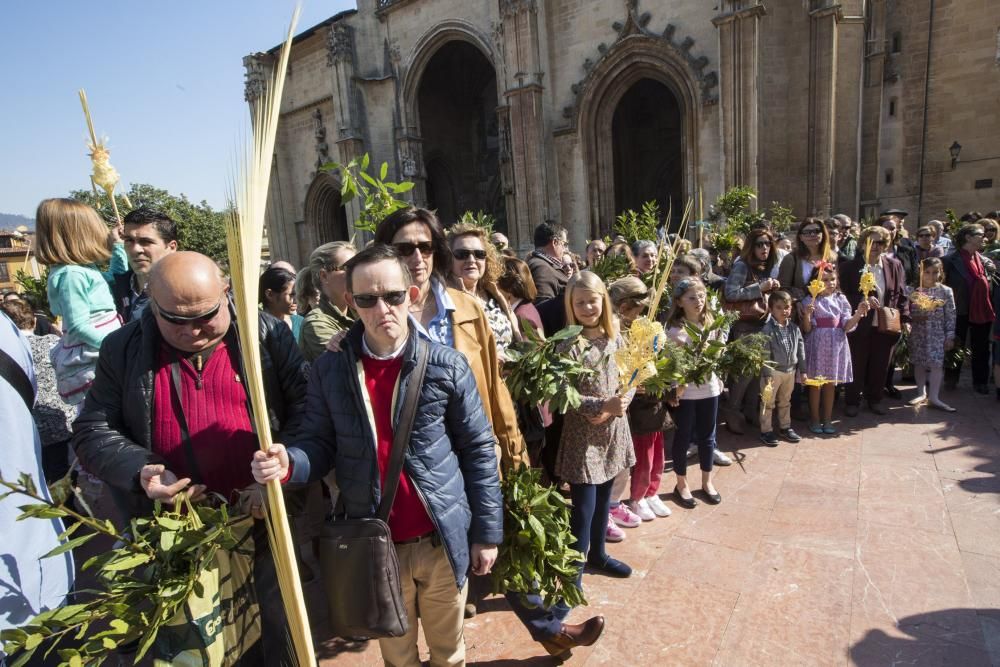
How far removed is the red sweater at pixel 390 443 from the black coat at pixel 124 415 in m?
0.39

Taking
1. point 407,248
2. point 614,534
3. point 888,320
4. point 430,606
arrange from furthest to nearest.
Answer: point 888,320
point 614,534
point 407,248
point 430,606

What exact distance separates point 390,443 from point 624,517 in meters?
2.58

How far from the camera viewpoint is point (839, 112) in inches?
489

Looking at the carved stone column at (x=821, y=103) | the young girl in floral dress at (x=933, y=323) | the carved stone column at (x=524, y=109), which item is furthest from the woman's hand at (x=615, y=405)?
the carved stone column at (x=524, y=109)

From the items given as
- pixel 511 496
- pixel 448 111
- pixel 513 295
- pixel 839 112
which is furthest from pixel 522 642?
pixel 448 111

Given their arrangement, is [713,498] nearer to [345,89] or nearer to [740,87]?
[740,87]

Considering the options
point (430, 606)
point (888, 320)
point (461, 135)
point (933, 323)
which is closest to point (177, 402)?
point (430, 606)

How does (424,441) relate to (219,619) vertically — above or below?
above

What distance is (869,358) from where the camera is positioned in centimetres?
591

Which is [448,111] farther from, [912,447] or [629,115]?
[912,447]

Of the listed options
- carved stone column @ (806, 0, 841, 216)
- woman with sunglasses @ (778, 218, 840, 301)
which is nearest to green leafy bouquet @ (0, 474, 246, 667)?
woman with sunglasses @ (778, 218, 840, 301)

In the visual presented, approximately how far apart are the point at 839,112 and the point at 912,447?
421 inches

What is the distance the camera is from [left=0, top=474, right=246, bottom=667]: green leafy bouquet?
139 cm

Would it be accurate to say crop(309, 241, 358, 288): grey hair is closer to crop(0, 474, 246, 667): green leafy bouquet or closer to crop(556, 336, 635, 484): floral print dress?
crop(556, 336, 635, 484): floral print dress
